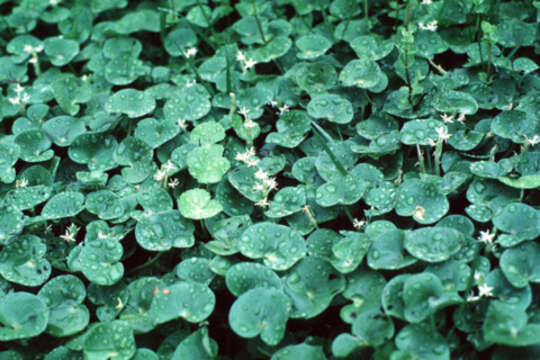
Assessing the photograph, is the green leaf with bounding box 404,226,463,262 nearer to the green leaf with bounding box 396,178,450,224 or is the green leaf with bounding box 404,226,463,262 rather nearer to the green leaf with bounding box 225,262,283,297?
the green leaf with bounding box 396,178,450,224

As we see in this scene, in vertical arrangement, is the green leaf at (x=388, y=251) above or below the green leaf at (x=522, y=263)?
below

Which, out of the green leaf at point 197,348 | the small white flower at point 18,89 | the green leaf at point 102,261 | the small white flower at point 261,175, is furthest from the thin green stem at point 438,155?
the small white flower at point 18,89

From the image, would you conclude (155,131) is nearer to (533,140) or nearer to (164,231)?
(164,231)

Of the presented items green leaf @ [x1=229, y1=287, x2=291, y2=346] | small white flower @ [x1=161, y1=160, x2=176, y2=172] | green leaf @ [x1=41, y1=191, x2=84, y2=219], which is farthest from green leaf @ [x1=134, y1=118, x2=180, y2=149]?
green leaf @ [x1=229, y1=287, x2=291, y2=346]

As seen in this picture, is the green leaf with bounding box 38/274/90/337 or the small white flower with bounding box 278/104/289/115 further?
the small white flower with bounding box 278/104/289/115

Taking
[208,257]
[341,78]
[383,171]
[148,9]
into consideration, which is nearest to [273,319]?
[208,257]

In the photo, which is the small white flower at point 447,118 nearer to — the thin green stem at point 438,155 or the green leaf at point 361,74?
the thin green stem at point 438,155

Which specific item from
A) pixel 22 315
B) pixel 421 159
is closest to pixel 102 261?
pixel 22 315

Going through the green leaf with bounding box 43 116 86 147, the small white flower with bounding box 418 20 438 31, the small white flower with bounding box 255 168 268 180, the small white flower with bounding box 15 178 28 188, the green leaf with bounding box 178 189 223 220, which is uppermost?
the small white flower with bounding box 418 20 438 31

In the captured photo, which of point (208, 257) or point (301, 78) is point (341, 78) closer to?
point (301, 78)
